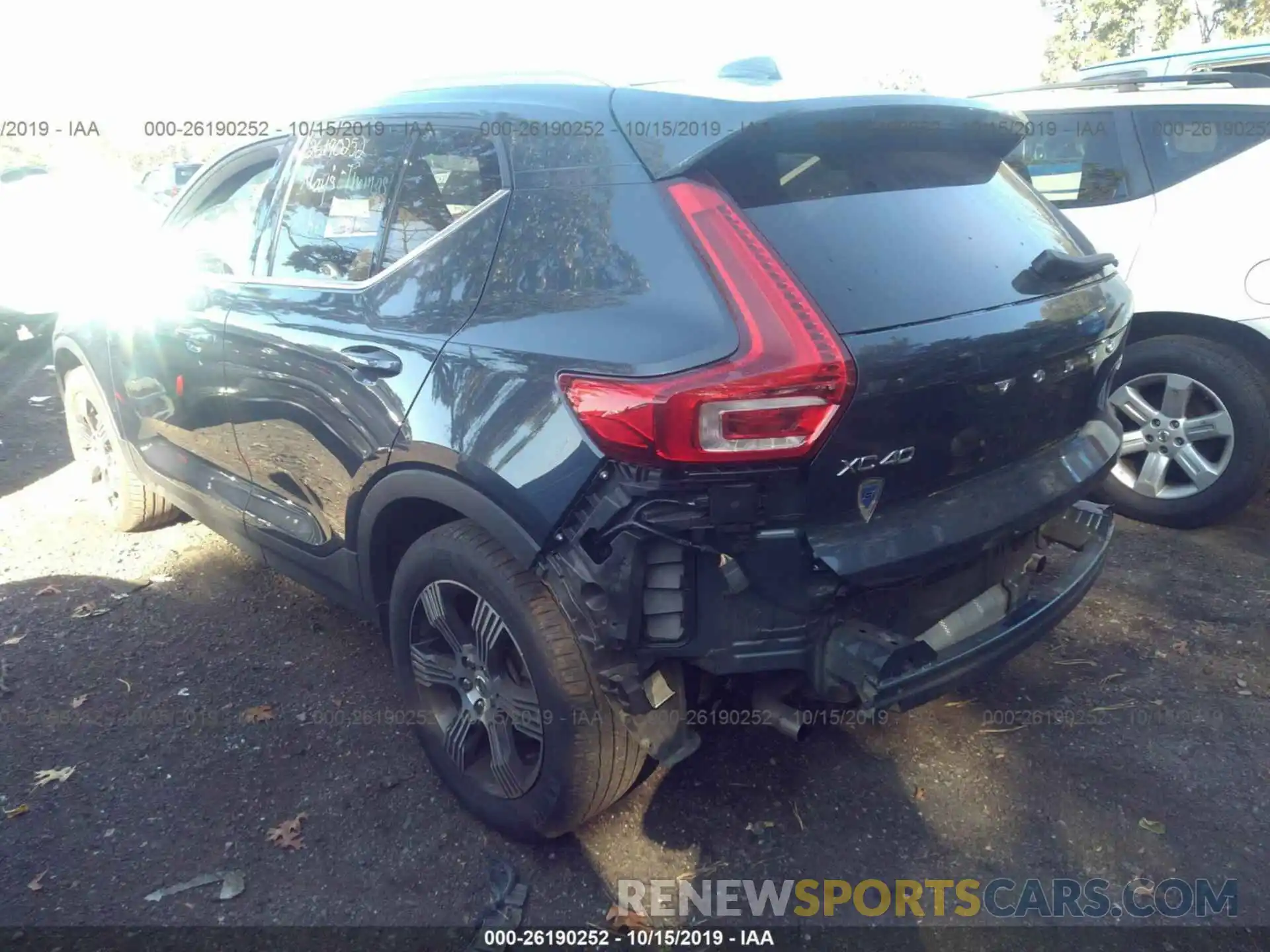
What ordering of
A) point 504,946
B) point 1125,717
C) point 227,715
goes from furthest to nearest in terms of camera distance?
point 227,715, point 1125,717, point 504,946

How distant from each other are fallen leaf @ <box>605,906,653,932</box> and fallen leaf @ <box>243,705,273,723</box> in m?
1.47

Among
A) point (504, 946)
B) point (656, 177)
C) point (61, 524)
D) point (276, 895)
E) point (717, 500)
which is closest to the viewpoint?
point (717, 500)

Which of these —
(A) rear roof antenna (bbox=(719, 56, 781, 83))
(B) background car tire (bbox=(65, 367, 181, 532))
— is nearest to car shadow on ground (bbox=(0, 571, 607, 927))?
(B) background car tire (bbox=(65, 367, 181, 532))

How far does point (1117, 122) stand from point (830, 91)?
112 inches

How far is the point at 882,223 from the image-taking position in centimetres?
225

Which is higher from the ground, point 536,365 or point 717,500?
point 536,365

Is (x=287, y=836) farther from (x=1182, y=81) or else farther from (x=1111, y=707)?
(x=1182, y=81)

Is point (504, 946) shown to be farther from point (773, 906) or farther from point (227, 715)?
point (227, 715)

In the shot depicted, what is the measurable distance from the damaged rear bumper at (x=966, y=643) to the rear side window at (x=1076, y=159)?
2.24 m

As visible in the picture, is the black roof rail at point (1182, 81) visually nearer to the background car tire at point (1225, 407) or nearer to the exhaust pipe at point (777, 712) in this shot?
the background car tire at point (1225, 407)

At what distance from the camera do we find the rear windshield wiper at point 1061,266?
245 centimetres

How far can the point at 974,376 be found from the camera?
215 cm

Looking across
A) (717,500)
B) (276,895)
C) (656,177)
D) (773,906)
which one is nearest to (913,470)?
(717,500)

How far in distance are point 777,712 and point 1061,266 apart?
1.40 meters
